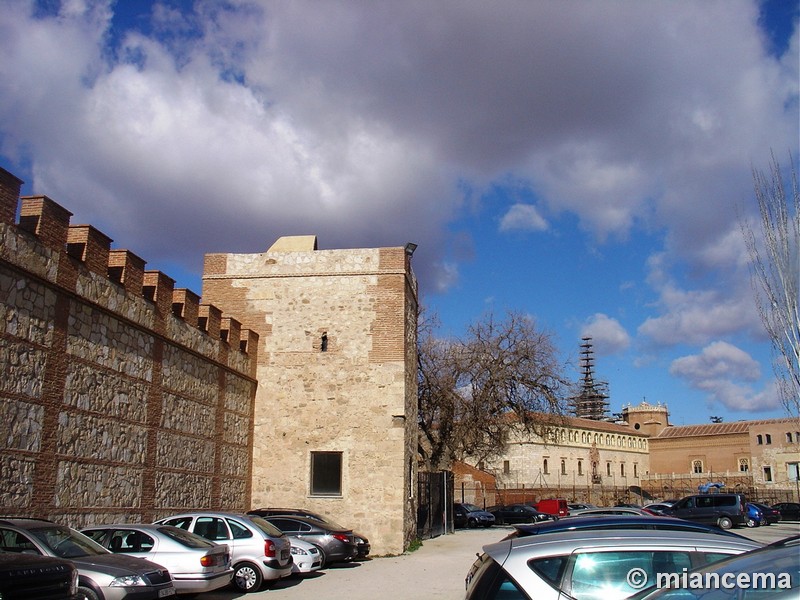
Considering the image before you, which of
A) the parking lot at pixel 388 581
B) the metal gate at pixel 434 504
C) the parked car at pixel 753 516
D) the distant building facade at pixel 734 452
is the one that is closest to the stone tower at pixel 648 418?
the distant building facade at pixel 734 452

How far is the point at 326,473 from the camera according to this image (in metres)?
22.1

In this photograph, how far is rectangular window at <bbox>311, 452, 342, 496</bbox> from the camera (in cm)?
2195

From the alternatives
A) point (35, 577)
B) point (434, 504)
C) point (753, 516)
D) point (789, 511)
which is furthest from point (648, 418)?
point (35, 577)

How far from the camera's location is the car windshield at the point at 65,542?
9750 millimetres

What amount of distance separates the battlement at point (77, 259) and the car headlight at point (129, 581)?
5628 mm

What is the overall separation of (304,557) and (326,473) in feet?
18.2

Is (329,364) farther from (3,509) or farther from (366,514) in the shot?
(3,509)

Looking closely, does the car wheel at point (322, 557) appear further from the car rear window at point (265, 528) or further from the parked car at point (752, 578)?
the parked car at point (752, 578)

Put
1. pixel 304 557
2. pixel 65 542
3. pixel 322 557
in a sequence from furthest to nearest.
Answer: pixel 322 557
pixel 304 557
pixel 65 542

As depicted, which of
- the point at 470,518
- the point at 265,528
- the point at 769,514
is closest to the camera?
the point at 265,528

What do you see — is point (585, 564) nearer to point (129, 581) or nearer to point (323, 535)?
point (129, 581)

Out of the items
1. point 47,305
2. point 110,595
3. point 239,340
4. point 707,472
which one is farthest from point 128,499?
point 707,472

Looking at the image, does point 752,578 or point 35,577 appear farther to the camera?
point 35,577

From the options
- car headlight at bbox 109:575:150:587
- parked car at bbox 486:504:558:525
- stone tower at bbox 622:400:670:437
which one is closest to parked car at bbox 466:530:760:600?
car headlight at bbox 109:575:150:587
